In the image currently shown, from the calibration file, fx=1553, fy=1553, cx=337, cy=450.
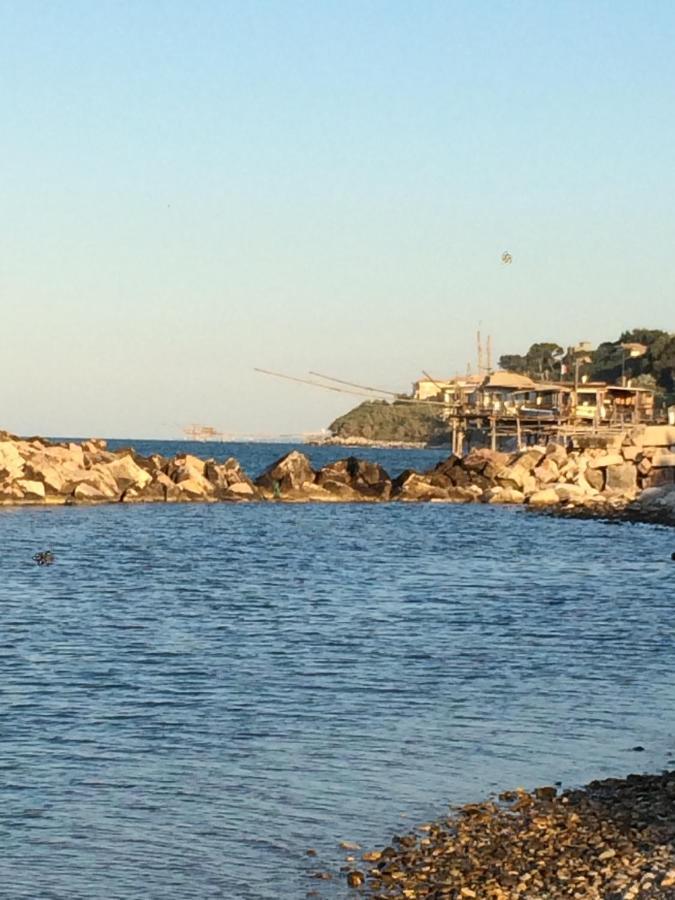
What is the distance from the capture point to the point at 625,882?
1068 cm

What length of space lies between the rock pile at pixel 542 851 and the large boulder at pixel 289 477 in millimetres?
56266

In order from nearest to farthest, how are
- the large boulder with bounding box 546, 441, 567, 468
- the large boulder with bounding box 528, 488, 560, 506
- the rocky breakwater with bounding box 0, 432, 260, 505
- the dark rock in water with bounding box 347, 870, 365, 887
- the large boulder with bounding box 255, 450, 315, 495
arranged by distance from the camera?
the dark rock in water with bounding box 347, 870, 365, 887 < the rocky breakwater with bounding box 0, 432, 260, 505 < the large boulder with bounding box 528, 488, 560, 506 < the large boulder with bounding box 255, 450, 315, 495 < the large boulder with bounding box 546, 441, 567, 468

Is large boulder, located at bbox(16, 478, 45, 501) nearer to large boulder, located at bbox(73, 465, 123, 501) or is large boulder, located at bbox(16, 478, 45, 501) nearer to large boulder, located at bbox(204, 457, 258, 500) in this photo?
large boulder, located at bbox(73, 465, 123, 501)

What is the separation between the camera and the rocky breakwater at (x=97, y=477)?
6444 centimetres

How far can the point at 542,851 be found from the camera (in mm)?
11805

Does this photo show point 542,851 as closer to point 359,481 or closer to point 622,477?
point 622,477

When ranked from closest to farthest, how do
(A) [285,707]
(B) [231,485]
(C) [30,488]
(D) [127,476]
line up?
(A) [285,707]
(C) [30,488]
(D) [127,476]
(B) [231,485]

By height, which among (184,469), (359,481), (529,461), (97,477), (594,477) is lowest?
(359,481)

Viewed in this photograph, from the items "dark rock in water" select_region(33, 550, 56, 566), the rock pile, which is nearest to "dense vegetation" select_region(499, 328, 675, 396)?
"dark rock in water" select_region(33, 550, 56, 566)

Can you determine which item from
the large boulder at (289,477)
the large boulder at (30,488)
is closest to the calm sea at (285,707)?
the large boulder at (30,488)

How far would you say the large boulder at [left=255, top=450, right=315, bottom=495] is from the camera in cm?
7006

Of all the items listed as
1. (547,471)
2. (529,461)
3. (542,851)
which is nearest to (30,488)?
(529,461)

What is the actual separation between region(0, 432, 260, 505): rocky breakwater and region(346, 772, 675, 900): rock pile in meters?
51.0

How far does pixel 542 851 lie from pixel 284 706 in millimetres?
7120
